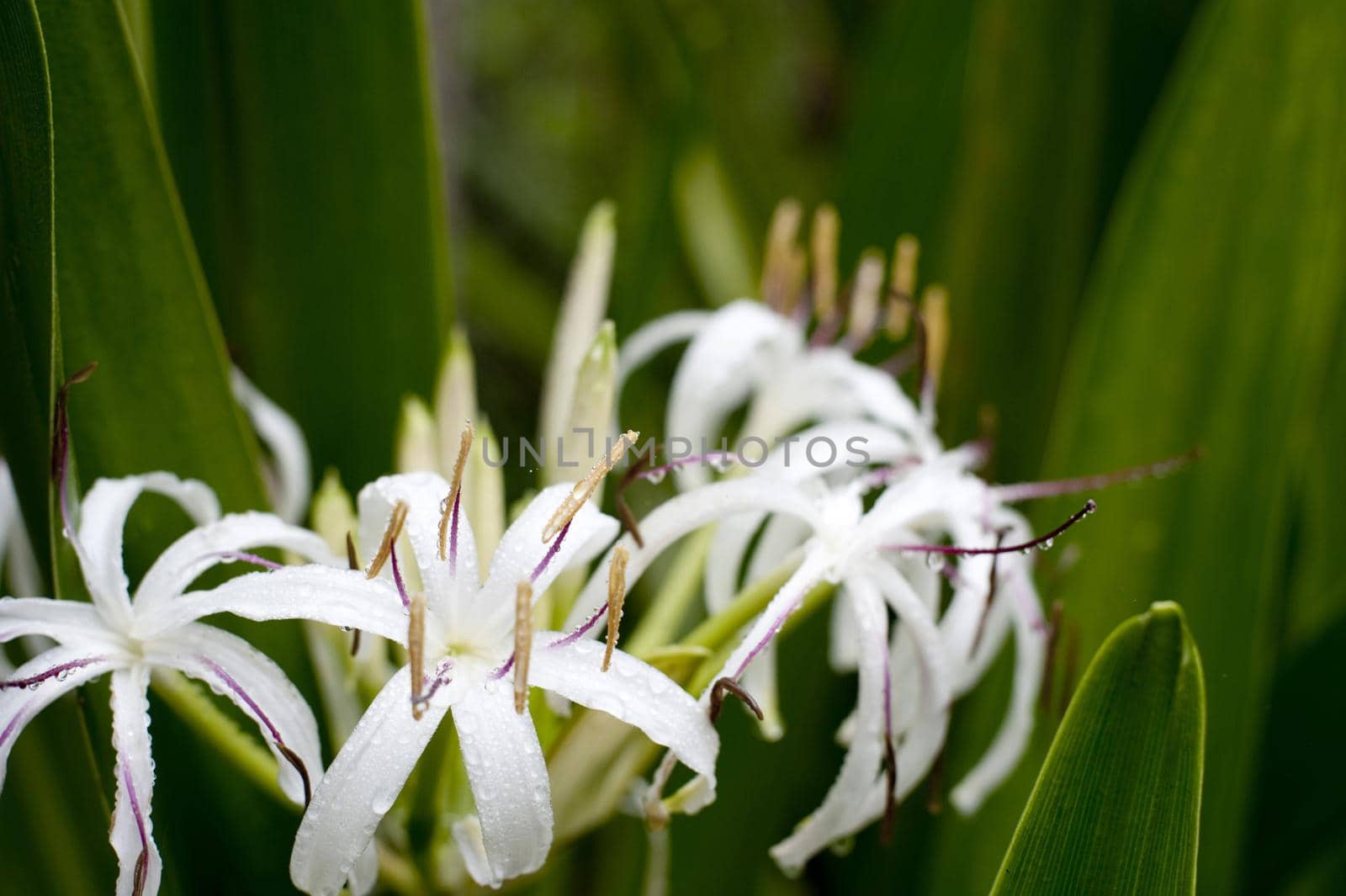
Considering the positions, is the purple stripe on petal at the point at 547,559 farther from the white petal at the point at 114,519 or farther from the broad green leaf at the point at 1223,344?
the broad green leaf at the point at 1223,344

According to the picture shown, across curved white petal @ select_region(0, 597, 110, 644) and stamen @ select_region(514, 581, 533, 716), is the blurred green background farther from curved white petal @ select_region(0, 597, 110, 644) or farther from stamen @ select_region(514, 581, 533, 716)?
stamen @ select_region(514, 581, 533, 716)

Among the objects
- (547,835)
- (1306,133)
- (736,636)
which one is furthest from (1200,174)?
(547,835)

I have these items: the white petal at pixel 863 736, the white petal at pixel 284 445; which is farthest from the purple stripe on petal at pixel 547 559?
the white petal at pixel 284 445

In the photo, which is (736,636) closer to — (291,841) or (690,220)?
(291,841)

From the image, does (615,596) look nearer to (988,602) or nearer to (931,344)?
(988,602)

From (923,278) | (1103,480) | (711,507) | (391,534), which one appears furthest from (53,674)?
(923,278)

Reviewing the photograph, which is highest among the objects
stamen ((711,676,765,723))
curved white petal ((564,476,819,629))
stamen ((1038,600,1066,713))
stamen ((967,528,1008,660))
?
curved white petal ((564,476,819,629))

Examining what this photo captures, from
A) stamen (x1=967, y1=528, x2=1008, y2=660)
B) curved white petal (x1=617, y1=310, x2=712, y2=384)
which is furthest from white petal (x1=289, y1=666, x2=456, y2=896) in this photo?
curved white petal (x1=617, y1=310, x2=712, y2=384)
